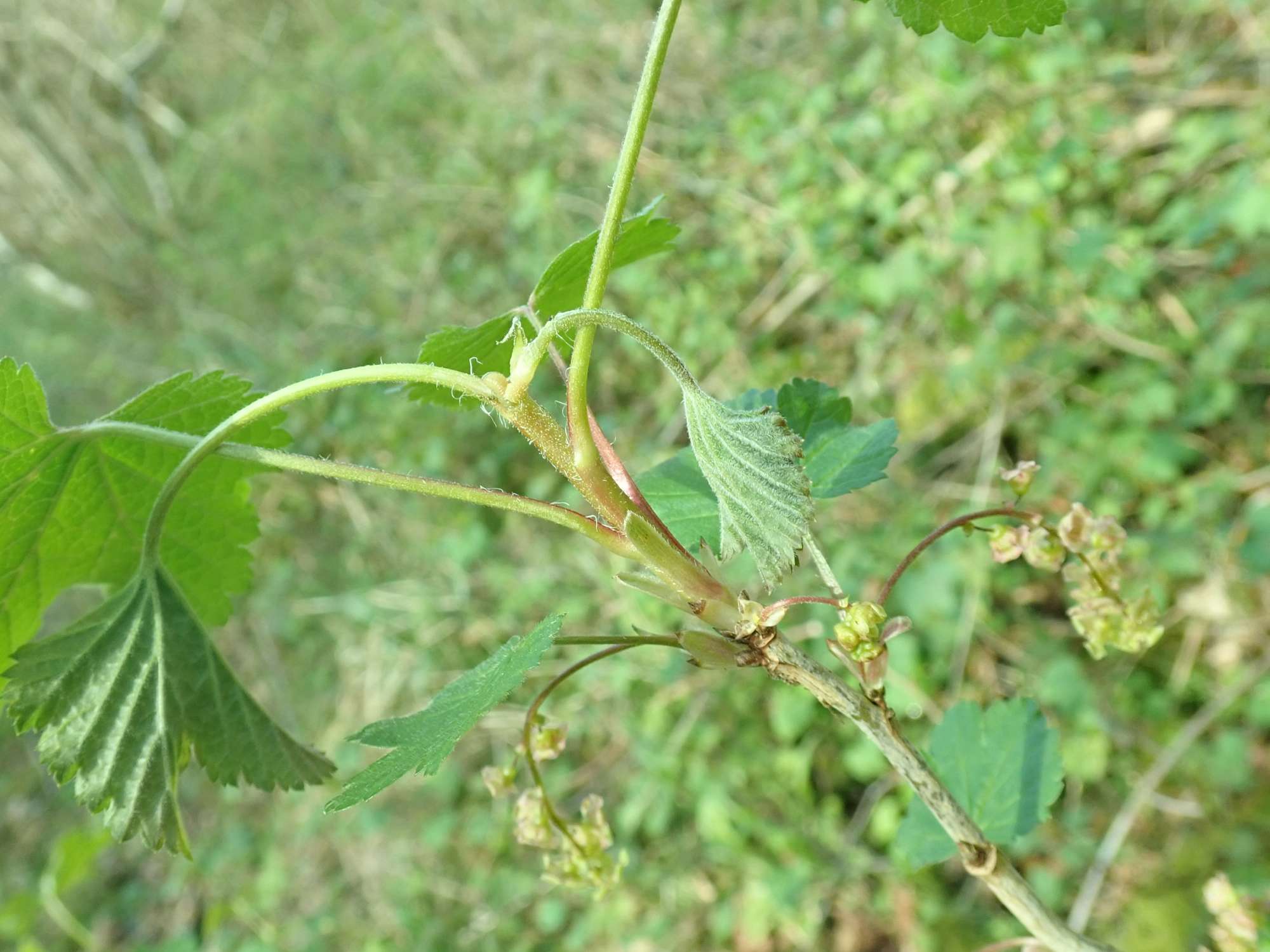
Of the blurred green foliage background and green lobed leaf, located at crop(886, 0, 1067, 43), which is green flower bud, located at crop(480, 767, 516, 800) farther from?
the blurred green foliage background

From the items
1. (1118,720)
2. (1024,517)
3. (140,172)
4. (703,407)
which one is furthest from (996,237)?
(140,172)

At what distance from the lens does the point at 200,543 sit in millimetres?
814

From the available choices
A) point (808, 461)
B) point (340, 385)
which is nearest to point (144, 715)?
point (340, 385)

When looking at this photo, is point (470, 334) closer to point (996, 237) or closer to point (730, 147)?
point (996, 237)

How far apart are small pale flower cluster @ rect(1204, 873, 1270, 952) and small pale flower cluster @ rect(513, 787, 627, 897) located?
0.47 m

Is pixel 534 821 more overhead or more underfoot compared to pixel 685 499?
more underfoot

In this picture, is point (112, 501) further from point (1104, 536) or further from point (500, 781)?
point (1104, 536)

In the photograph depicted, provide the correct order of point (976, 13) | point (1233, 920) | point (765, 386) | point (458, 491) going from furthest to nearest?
point (765, 386) < point (1233, 920) < point (976, 13) < point (458, 491)

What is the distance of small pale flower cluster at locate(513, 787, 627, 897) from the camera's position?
0.74 metres

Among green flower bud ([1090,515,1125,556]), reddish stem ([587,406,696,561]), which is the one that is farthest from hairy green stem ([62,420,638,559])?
green flower bud ([1090,515,1125,556])

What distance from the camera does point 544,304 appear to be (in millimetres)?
731

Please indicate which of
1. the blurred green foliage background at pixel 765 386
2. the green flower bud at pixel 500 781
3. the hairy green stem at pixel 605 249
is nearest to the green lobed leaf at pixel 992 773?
the green flower bud at pixel 500 781

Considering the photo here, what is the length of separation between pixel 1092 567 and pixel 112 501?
29.7 inches

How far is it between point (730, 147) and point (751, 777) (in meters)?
2.18
